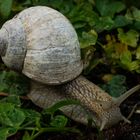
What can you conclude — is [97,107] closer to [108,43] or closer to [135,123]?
[135,123]

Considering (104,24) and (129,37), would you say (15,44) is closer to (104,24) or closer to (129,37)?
(104,24)

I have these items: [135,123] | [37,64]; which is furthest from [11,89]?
[135,123]

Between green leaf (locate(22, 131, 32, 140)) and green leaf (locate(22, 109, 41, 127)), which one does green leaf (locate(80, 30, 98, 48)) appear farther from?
green leaf (locate(22, 131, 32, 140))

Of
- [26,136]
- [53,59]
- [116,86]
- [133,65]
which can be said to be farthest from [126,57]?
[26,136]

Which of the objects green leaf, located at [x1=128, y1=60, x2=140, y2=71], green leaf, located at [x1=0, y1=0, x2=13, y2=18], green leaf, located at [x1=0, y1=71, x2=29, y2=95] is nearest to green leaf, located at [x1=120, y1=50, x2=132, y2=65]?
green leaf, located at [x1=128, y1=60, x2=140, y2=71]

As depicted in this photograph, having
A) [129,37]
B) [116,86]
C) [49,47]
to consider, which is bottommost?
[116,86]

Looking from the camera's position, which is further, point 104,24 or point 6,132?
point 104,24
